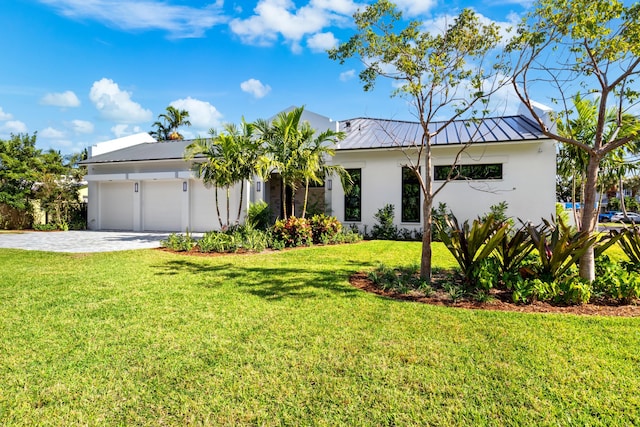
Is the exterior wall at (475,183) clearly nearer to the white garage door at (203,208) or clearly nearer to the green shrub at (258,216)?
the green shrub at (258,216)

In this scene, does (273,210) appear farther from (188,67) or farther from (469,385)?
(469,385)

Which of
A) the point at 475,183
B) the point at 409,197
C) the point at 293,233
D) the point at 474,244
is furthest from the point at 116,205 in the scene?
the point at 474,244

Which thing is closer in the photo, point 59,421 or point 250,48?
point 59,421

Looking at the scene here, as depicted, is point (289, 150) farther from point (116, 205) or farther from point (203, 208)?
point (116, 205)

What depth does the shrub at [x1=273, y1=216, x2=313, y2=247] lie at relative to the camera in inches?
471

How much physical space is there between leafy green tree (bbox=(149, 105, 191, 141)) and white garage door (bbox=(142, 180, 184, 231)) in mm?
17399

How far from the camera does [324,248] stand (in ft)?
37.1

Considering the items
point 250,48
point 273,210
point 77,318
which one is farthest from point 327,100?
point 273,210

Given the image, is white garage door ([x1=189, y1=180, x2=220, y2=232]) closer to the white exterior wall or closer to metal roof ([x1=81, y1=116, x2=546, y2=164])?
the white exterior wall

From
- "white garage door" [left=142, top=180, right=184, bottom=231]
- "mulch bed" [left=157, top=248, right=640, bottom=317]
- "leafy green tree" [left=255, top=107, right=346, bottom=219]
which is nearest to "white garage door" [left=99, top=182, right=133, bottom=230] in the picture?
"white garage door" [left=142, top=180, right=184, bottom=231]

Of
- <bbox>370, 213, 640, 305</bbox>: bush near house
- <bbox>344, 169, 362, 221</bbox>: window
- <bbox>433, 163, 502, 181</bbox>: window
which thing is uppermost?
<bbox>433, 163, 502, 181</bbox>: window

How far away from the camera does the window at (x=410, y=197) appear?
14742 millimetres

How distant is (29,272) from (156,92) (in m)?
8.64

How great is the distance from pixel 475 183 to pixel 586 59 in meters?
8.20
